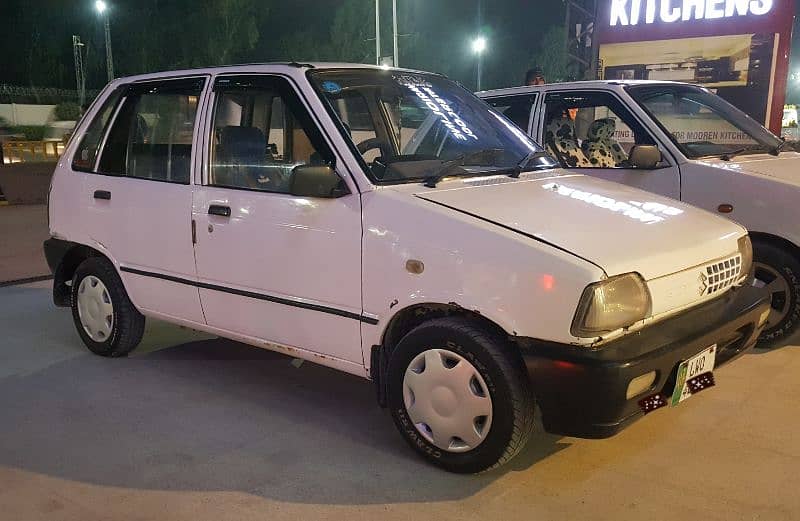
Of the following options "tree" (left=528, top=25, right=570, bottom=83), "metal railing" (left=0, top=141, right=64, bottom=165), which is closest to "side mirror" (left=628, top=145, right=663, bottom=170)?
"metal railing" (left=0, top=141, right=64, bottom=165)

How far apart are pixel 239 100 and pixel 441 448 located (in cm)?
213

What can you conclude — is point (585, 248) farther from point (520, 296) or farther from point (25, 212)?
point (25, 212)

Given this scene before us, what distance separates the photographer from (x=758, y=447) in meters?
3.29

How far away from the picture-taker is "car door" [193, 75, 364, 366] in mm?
3250

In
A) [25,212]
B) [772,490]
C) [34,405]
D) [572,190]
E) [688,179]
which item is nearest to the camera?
[772,490]

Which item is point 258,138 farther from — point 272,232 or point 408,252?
point 408,252

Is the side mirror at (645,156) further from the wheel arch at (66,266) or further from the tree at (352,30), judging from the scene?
the tree at (352,30)

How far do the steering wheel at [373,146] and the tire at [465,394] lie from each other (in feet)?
3.19

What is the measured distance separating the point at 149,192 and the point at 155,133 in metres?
0.42

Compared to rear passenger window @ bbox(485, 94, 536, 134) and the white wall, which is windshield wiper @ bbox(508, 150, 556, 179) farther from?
the white wall

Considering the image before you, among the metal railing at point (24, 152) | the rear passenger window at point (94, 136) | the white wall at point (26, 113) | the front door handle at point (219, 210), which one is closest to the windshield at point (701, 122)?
the front door handle at point (219, 210)

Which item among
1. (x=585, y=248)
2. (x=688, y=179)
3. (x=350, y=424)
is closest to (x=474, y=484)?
(x=350, y=424)

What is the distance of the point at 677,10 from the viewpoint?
11.9 meters

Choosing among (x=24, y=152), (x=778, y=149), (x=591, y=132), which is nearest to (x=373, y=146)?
(x=591, y=132)
